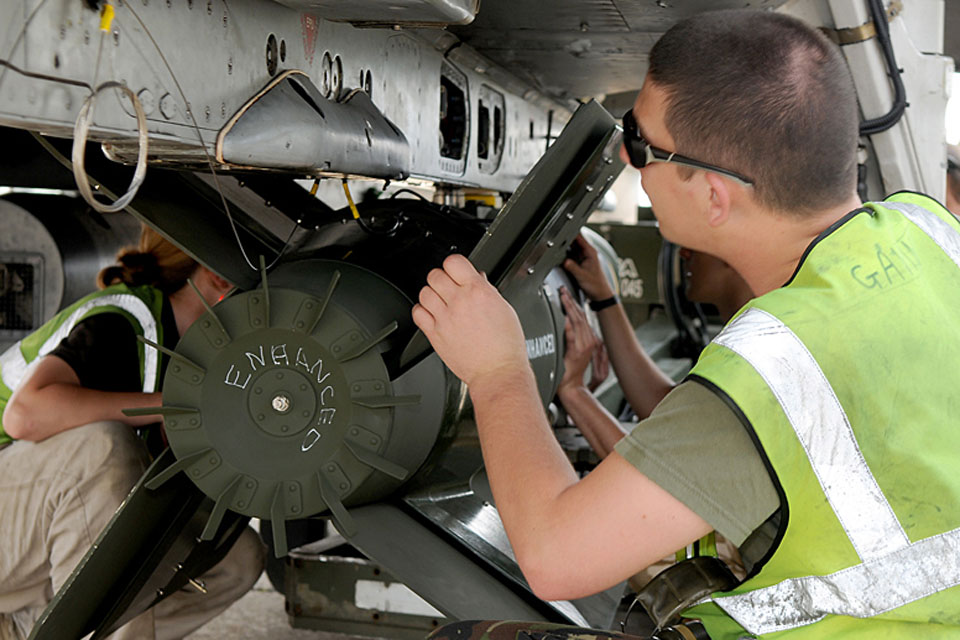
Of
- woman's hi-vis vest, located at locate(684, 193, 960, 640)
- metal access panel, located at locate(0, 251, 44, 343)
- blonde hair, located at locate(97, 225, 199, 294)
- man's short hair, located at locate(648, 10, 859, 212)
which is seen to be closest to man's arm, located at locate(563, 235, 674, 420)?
blonde hair, located at locate(97, 225, 199, 294)

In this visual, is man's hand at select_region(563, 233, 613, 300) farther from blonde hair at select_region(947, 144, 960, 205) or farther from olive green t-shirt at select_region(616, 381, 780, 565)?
olive green t-shirt at select_region(616, 381, 780, 565)

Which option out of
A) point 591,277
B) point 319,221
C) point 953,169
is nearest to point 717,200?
point 319,221

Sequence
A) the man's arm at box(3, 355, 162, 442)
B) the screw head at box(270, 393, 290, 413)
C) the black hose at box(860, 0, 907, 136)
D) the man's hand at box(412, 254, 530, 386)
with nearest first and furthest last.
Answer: the man's hand at box(412, 254, 530, 386), the screw head at box(270, 393, 290, 413), the man's arm at box(3, 355, 162, 442), the black hose at box(860, 0, 907, 136)

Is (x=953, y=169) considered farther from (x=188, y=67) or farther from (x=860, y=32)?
(x=188, y=67)

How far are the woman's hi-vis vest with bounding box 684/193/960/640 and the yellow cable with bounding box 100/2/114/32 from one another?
2.92 feet

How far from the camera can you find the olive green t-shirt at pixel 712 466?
131cm

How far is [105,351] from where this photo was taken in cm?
270

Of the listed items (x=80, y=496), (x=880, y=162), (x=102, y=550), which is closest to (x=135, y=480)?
(x=80, y=496)

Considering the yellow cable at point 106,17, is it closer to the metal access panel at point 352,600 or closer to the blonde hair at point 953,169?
the metal access panel at point 352,600

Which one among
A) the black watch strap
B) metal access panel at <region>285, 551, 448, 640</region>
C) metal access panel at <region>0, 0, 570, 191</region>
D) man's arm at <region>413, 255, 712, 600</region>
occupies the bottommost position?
metal access panel at <region>285, 551, 448, 640</region>

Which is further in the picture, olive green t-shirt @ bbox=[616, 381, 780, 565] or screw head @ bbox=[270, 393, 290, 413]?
screw head @ bbox=[270, 393, 290, 413]

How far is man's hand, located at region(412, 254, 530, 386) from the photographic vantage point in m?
1.64

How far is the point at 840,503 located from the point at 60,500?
6.53ft

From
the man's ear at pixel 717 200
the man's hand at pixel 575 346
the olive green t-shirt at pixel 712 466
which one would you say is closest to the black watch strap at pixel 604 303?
the man's hand at pixel 575 346
